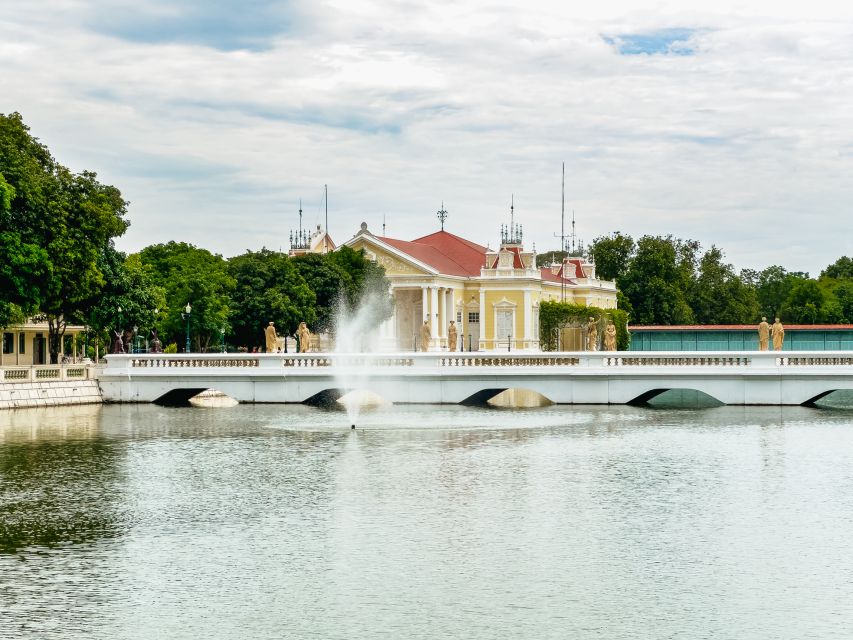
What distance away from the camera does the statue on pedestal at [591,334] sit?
297ft

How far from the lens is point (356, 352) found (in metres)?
75.9

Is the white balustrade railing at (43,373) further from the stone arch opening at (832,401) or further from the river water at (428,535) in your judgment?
the stone arch opening at (832,401)

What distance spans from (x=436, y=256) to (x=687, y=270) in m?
33.3

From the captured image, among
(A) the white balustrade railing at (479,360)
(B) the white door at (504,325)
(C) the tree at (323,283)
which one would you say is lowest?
(A) the white balustrade railing at (479,360)

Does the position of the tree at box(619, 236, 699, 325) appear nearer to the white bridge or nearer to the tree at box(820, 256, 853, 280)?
the tree at box(820, 256, 853, 280)

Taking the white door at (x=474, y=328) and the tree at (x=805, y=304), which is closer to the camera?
the white door at (x=474, y=328)

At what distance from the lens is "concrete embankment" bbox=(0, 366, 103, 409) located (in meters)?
55.6

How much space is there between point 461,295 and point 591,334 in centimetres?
→ 1558

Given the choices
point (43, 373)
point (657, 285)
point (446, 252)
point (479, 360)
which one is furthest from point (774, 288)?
point (43, 373)

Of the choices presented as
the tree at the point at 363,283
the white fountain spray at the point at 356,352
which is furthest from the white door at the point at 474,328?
the tree at the point at 363,283

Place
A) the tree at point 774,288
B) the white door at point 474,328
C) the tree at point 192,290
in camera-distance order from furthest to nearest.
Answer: the tree at point 774,288
the white door at point 474,328
the tree at point 192,290

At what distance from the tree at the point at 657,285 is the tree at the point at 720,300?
68.6 inches

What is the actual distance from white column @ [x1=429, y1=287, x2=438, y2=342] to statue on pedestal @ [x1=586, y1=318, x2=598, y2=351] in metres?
12.0

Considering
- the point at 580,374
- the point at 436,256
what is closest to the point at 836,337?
the point at 436,256
